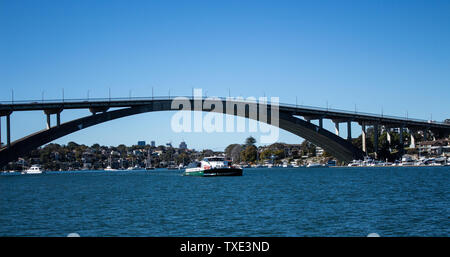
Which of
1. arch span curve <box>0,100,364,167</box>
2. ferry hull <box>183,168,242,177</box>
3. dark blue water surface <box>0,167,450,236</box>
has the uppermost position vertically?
arch span curve <box>0,100,364,167</box>

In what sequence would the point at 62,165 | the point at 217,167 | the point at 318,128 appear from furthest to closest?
the point at 62,165 < the point at 318,128 < the point at 217,167

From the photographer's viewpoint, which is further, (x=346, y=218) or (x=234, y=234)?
(x=346, y=218)

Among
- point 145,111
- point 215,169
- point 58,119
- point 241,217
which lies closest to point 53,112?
point 58,119

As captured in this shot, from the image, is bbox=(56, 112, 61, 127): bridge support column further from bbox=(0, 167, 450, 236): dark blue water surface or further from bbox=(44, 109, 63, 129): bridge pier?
bbox=(0, 167, 450, 236): dark blue water surface

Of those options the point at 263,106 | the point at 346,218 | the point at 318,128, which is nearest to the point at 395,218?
the point at 346,218

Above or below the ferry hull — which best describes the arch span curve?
above

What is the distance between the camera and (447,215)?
19250mm

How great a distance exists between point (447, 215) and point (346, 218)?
4026 mm

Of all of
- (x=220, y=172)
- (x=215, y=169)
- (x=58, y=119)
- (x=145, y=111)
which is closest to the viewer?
(x=215, y=169)

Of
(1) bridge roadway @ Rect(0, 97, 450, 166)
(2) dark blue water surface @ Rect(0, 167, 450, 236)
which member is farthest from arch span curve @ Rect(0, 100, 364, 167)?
(2) dark blue water surface @ Rect(0, 167, 450, 236)

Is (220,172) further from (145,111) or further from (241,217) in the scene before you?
(241,217)

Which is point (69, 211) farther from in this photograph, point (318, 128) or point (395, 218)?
point (318, 128)

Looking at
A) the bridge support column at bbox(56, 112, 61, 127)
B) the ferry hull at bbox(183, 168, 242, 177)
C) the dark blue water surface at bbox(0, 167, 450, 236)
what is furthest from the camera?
the bridge support column at bbox(56, 112, 61, 127)
